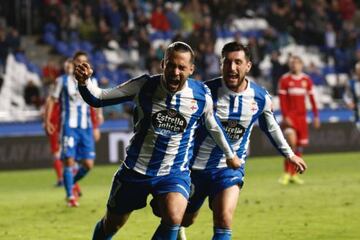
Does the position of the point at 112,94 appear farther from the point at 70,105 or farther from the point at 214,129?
the point at 70,105

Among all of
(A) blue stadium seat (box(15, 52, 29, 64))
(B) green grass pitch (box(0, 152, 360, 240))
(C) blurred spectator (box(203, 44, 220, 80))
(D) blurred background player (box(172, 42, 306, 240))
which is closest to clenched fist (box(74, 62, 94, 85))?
(D) blurred background player (box(172, 42, 306, 240))

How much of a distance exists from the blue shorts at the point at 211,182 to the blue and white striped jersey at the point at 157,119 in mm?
617

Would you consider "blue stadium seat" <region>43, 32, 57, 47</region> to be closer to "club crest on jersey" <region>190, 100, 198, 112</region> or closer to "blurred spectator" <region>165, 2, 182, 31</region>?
"blurred spectator" <region>165, 2, 182, 31</region>

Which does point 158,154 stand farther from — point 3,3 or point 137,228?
point 3,3

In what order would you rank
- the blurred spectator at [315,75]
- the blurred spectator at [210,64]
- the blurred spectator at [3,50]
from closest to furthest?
the blurred spectator at [3,50]
the blurred spectator at [210,64]
the blurred spectator at [315,75]

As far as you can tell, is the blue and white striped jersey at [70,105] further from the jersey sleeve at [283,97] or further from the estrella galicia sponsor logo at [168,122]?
the estrella galicia sponsor logo at [168,122]

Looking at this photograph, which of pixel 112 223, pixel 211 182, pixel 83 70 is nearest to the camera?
pixel 83 70

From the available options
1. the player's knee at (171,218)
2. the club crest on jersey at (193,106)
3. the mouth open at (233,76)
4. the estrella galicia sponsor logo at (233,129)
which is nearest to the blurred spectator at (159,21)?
the estrella galicia sponsor logo at (233,129)

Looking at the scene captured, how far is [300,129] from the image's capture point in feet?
57.9

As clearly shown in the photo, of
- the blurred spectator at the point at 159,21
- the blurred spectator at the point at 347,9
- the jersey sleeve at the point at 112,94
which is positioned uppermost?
the blurred spectator at the point at 347,9

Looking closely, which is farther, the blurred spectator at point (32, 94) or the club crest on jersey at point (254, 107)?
the blurred spectator at point (32, 94)

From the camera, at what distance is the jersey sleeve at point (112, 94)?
25.4ft

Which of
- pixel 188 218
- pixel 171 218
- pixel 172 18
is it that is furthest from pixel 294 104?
pixel 172 18

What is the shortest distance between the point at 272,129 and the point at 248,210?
173 inches
